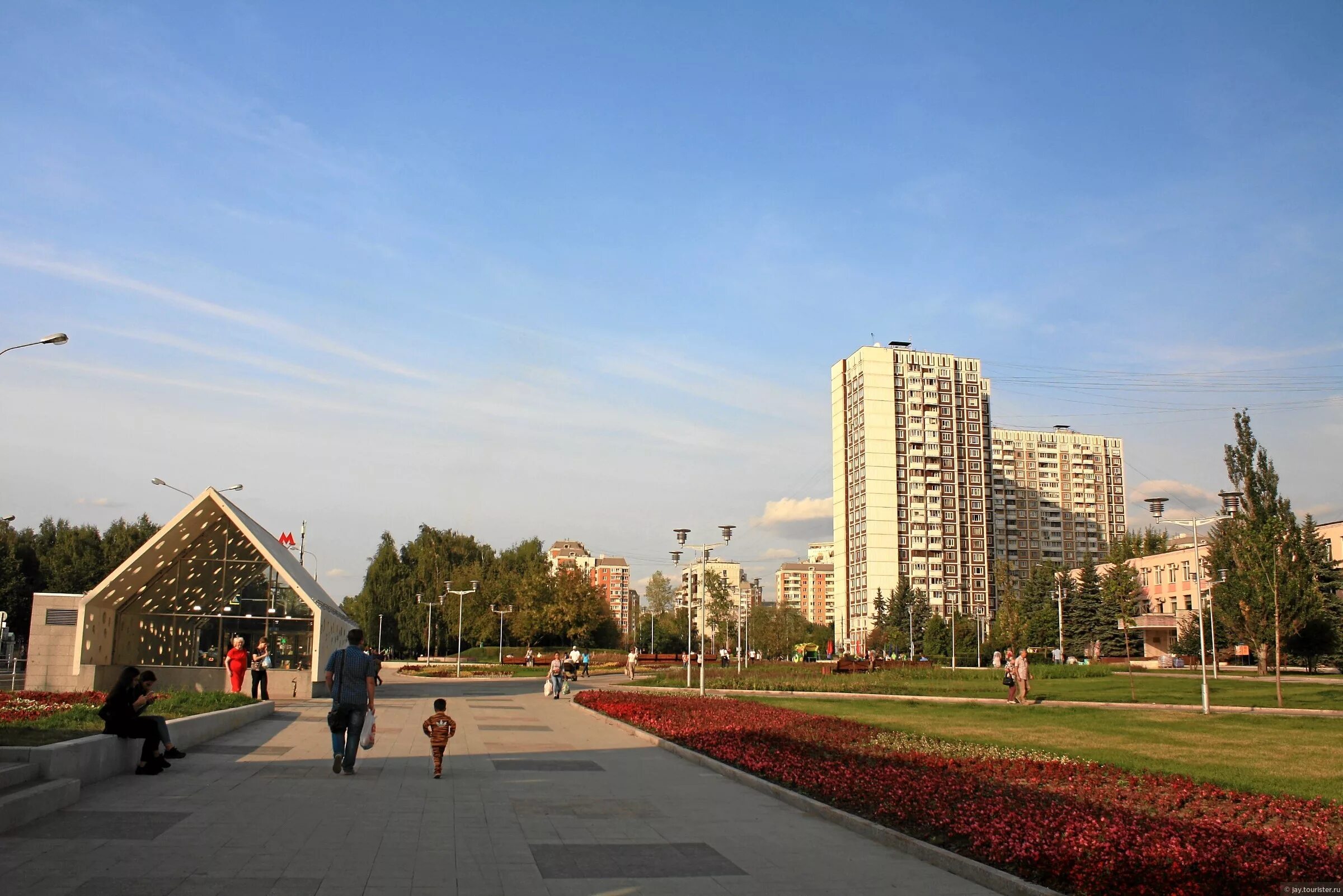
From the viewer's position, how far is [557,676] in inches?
1329

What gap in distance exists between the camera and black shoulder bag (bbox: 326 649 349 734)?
12.8 metres

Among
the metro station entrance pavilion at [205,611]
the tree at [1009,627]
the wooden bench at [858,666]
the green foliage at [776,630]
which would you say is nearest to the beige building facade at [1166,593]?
the tree at [1009,627]

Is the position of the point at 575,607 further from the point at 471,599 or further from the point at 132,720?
the point at 132,720

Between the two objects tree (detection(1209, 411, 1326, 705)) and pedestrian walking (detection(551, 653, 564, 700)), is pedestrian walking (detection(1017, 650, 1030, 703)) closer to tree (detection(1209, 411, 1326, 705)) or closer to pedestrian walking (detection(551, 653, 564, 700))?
tree (detection(1209, 411, 1326, 705))

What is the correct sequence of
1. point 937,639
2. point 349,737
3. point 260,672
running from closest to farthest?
point 349,737, point 260,672, point 937,639

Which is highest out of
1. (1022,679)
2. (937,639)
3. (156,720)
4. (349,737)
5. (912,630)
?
(156,720)

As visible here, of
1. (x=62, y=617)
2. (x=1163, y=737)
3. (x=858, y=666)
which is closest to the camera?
(x=1163, y=737)

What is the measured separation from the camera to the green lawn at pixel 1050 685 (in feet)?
98.2

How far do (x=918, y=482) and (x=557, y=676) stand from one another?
294 ft

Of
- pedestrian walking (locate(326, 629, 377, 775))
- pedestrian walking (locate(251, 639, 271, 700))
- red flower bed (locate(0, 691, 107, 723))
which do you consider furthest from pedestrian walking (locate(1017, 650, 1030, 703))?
red flower bed (locate(0, 691, 107, 723))

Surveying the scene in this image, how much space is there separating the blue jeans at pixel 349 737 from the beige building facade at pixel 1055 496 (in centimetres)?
13549

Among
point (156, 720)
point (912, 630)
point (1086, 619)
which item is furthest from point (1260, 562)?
point (912, 630)

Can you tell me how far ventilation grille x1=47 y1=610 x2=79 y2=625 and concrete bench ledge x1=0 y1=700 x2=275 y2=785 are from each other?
1592 centimetres

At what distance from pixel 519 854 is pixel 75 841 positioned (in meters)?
3.65
